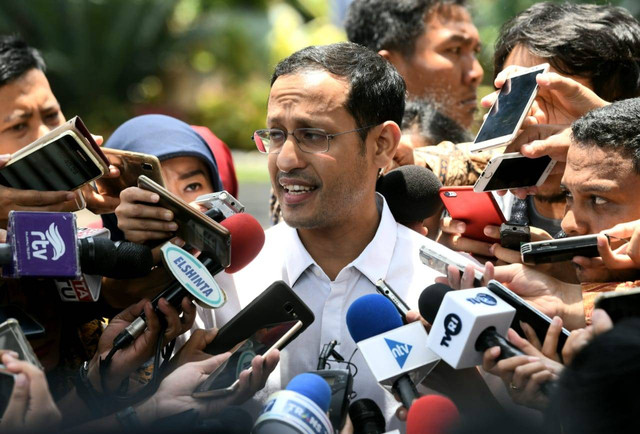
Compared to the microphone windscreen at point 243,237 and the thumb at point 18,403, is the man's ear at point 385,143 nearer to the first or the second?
the microphone windscreen at point 243,237

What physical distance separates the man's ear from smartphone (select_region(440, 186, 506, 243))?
0.23 m

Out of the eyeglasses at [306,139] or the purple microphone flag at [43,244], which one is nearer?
the purple microphone flag at [43,244]

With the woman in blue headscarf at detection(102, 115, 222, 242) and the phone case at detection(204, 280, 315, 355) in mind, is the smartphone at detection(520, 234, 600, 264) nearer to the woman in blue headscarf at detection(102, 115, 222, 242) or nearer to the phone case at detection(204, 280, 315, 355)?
the phone case at detection(204, 280, 315, 355)

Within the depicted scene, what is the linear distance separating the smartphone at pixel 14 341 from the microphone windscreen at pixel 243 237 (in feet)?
2.22

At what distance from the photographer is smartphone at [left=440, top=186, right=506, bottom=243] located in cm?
267

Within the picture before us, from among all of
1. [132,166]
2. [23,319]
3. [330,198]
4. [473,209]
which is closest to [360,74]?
[330,198]

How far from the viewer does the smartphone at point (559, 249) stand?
2.29 metres

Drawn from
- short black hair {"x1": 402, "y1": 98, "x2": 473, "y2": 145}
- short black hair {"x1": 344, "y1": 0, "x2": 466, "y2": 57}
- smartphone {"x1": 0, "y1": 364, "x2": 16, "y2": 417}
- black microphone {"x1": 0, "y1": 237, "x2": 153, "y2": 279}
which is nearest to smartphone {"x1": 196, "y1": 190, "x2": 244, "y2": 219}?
black microphone {"x1": 0, "y1": 237, "x2": 153, "y2": 279}

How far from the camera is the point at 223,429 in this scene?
1.92m

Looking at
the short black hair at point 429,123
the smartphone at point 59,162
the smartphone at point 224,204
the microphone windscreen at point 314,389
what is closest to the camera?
the microphone windscreen at point 314,389

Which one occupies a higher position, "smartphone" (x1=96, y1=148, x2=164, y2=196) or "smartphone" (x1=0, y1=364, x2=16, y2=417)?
"smartphone" (x1=96, y1=148, x2=164, y2=196)

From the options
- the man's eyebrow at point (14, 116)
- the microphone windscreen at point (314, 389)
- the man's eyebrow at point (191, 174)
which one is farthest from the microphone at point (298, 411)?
the man's eyebrow at point (14, 116)

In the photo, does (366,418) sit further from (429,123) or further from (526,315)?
(429,123)

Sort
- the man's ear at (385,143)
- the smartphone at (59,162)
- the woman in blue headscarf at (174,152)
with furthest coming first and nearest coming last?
the woman in blue headscarf at (174,152)
the man's ear at (385,143)
the smartphone at (59,162)
